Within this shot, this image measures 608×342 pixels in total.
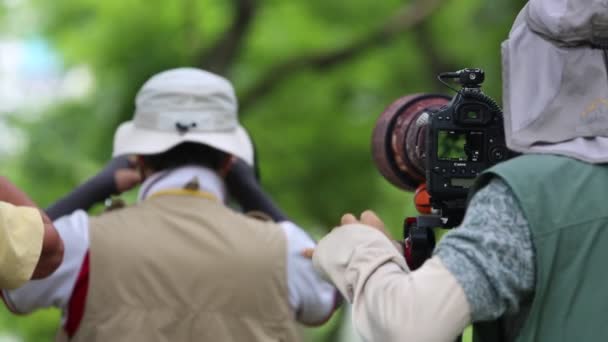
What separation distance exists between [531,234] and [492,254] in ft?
0.32

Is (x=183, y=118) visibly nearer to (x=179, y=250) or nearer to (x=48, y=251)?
(x=179, y=250)

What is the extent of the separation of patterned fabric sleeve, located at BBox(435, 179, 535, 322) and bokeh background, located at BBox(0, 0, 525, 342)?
6305 millimetres

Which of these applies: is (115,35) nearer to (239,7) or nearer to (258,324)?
(239,7)

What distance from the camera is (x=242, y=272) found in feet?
11.5

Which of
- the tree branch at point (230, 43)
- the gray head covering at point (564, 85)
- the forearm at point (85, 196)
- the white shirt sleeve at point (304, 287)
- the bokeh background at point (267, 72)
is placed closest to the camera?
the gray head covering at point (564, 85)

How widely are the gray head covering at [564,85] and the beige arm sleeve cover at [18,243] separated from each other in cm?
115

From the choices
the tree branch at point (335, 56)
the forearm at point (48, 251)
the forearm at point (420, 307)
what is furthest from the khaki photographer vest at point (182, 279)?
the tree branch at point (335, 56)

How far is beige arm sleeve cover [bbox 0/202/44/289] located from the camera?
8.82 feet

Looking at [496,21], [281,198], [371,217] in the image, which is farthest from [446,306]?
[281,198]

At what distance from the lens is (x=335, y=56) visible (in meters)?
9.52

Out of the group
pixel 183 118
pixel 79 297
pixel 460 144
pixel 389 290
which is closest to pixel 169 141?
pixel 183 118

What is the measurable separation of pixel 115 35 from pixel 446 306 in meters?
7.46

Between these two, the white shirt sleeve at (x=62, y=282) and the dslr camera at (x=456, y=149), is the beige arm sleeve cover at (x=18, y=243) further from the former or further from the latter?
the dslr camera at (x=456, y=149)

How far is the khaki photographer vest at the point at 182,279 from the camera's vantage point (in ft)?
11.2
